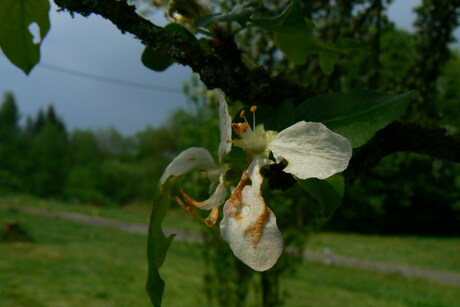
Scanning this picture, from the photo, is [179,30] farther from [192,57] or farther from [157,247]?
[157,247]

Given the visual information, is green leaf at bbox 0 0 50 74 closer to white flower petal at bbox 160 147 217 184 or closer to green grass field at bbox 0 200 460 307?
white flower petal at bbox 160 147 217 184

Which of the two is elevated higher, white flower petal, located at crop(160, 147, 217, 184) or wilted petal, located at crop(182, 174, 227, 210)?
white flower petal, located at crop(160, 147, 217, 184)

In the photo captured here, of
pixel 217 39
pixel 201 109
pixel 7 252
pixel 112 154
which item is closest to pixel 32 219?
pixel 7 252

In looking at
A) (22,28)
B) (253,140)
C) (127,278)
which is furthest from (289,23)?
(127,278)

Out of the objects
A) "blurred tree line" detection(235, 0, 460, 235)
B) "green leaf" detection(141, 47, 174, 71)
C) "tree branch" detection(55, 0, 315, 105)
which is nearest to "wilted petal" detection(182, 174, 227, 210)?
"tree branch" detection(55, 0, 315, 105)

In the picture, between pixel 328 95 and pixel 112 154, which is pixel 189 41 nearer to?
pixel 328 95

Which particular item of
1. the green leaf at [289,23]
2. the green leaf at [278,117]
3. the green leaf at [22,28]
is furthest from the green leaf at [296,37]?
the green leaf at [22,28]

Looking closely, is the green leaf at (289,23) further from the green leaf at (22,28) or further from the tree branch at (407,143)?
the green leaf at (22,28)
